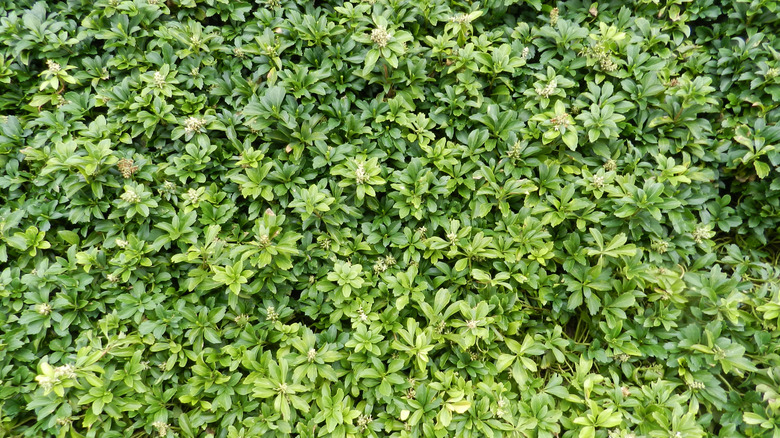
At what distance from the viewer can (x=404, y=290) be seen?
2.63 metres

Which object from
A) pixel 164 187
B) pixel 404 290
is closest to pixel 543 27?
pixel 404 290

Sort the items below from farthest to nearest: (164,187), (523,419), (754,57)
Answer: (754,57), (164,187), (523,419)

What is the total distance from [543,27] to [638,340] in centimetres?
220

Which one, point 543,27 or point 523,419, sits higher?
point 543,27

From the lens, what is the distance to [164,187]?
2732mm

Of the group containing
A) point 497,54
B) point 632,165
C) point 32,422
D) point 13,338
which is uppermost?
point 497,54

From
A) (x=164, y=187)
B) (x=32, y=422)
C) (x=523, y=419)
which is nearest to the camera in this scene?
(x=523, y=419)

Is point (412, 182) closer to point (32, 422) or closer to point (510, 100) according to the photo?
point (510, 100)

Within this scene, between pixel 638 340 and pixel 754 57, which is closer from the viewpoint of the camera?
pixel 638 340

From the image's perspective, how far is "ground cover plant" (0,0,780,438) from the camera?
246cm

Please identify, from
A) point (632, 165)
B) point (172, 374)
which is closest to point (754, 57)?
point (632, 165)

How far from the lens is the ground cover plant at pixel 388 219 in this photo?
2461 mm

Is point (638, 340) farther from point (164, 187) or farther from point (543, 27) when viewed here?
point (164, 187)

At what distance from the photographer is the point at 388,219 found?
9.18ft
